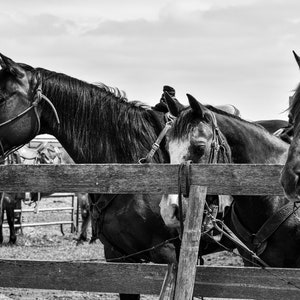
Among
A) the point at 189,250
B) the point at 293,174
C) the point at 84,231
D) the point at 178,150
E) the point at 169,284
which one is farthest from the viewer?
the point at 84,231

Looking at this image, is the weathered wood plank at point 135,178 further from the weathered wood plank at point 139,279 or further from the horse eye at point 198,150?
the horse eye at point 198,150

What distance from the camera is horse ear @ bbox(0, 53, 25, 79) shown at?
6523 millimetres

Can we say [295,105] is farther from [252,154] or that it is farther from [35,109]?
[35,109]

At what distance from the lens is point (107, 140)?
21.7ft

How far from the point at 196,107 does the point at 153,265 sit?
128 centimetres

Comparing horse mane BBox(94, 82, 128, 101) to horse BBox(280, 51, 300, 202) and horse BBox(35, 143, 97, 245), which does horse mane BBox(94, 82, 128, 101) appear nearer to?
horse BBox(280, 51, 300, 202)

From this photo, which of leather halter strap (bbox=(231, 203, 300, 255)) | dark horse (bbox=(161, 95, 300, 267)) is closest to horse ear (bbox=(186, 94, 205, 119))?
dark horse (bbox=(161, 95, 300, 267))

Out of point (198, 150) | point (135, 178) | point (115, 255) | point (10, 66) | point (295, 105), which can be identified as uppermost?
point (10, 66)

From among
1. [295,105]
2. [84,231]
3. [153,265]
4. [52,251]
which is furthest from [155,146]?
[84,231]

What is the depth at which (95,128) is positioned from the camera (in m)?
6.62

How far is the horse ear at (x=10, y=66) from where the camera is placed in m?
6.52

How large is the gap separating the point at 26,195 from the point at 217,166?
12880mm

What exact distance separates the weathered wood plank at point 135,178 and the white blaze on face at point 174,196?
512 millimetres

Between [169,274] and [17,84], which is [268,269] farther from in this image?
[17,84]
